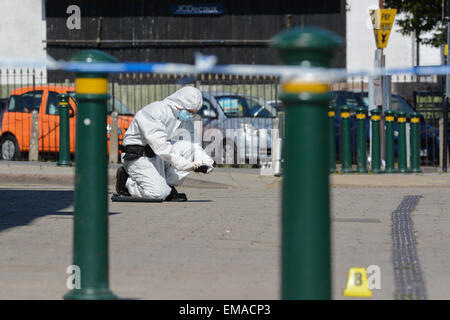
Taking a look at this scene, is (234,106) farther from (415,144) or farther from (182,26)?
(182,26)

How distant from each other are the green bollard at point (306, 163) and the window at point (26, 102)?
16497 millimetres

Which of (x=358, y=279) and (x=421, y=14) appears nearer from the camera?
(x=358, y=279)

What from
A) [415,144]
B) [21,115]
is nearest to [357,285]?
[415,144]

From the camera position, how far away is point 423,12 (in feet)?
101

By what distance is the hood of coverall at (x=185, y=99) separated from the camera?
1166 centimetres

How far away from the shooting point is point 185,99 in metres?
11.7

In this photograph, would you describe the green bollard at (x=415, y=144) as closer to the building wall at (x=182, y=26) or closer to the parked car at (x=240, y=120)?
the parked car at (x=240, y=120)

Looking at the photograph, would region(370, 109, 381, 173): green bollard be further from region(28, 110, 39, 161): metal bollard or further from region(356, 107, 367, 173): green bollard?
region(28, 110, 39, 161): metal bollard

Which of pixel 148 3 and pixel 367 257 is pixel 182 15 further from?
pixel 367 257

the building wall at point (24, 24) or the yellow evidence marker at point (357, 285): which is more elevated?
the building wall at point (24, 24)

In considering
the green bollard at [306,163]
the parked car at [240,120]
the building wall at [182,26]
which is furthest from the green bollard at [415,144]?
the building wall at [182,26]

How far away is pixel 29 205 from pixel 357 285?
619 cm

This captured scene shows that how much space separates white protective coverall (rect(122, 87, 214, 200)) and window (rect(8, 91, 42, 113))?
328 inches

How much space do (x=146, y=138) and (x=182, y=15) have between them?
2817cm
